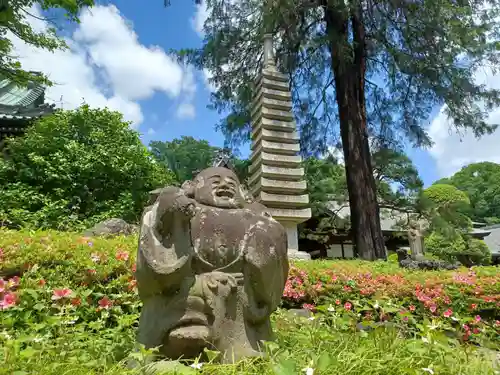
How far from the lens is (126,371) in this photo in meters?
1.94

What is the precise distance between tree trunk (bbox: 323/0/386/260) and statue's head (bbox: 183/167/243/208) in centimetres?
742

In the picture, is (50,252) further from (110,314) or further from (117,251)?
(110,314)

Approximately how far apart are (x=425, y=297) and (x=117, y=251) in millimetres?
3748

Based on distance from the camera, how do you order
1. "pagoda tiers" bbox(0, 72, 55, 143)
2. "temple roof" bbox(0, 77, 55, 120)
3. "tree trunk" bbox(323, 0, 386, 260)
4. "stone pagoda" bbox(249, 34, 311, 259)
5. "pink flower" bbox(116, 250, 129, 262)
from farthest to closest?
1. "temple roof" bbox(0, 77, 55, 120)
2. "pagoda tiers" bbox(0, 72, 55, 143)
3. "tree trunk" bbox(323, 0, 386, 260)
4. "stone pagoda" bbox(249, 34, 311, 259)
5. "pink flower" bbox(116, 250, 129, 262)

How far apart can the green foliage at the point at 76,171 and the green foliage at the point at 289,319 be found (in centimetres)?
640

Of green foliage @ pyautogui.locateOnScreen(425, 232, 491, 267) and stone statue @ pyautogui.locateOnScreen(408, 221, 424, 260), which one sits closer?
stone statue @ pyautogui.locateOnScreen(408, 221, 424, 260)

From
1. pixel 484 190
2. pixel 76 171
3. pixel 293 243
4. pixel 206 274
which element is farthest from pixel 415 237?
pixel 484 190

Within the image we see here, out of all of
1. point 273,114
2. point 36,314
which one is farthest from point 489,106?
point 36,314

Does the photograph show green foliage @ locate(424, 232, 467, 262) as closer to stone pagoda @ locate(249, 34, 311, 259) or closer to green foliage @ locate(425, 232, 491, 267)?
green foliage @ locate(425, 232, 491, 267)

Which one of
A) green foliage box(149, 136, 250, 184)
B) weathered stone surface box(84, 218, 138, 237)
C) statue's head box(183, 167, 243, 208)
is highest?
green foliage box(149, 136, 250, 184)

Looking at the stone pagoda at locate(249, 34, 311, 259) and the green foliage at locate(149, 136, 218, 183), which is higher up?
the green foliage at locate(149, 136, 218, 183)

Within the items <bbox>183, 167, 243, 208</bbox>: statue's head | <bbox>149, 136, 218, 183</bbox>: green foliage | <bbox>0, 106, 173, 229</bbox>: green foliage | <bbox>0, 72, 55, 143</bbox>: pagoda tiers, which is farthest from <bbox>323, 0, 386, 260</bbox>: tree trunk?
<bbox>149, 136, 218, 183</bbox>: green foliage

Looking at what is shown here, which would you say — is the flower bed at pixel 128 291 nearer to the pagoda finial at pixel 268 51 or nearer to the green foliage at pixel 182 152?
the pagoda finial at pixel 268 51

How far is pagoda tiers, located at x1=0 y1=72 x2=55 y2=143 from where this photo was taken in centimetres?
1338
